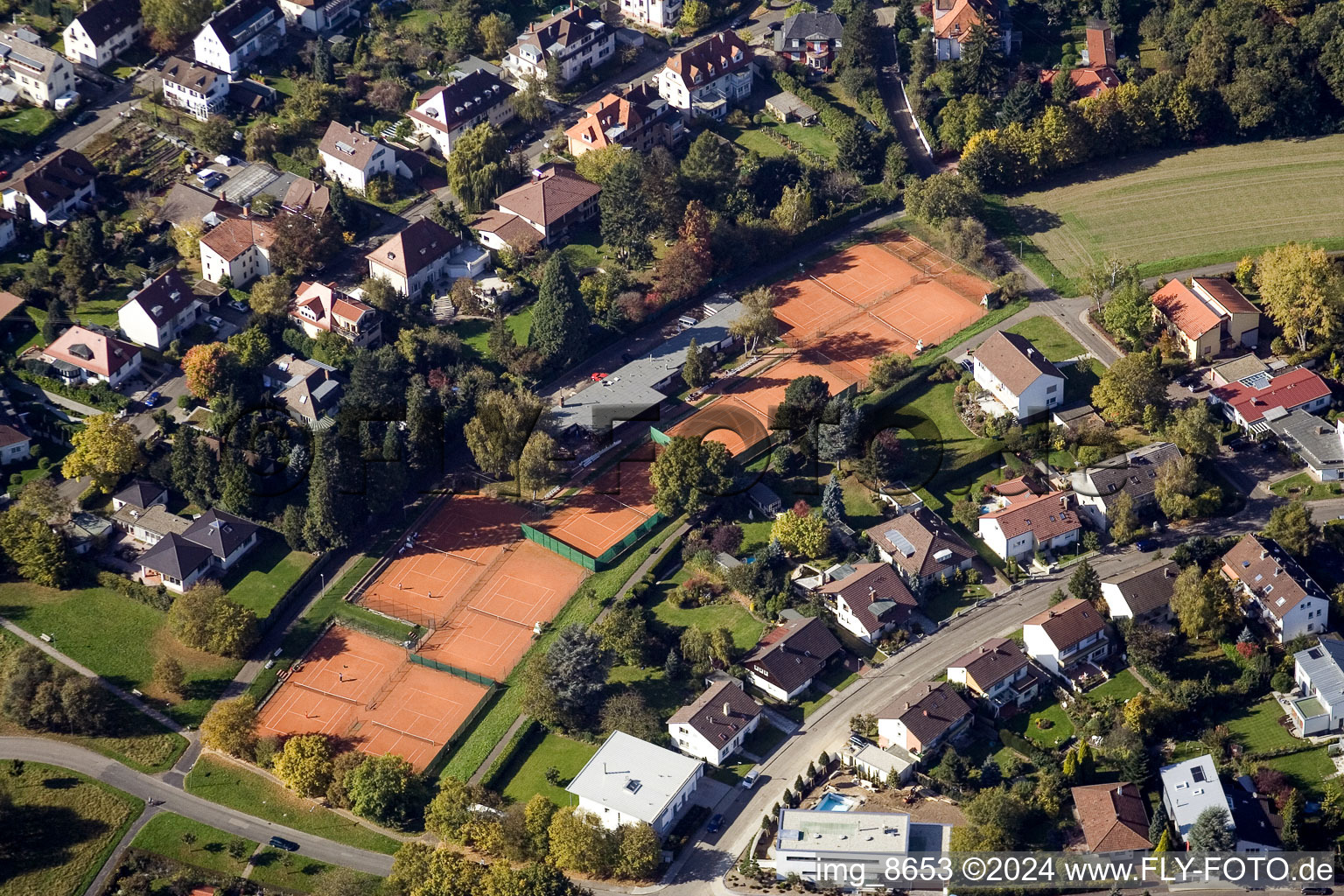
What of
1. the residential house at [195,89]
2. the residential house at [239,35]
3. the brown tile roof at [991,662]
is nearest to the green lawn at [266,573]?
the brown tile roof at [991,662]

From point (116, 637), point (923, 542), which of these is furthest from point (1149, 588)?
point (116, 637)

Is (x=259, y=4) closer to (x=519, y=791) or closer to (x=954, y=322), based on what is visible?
(x=954, y=322)

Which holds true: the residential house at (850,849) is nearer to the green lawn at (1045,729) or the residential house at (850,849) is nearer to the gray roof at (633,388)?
the green lawn at (1045,729)

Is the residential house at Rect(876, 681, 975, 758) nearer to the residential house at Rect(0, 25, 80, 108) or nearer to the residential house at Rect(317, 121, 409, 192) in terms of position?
the residential house at Rect(317, 121, 409, 192)

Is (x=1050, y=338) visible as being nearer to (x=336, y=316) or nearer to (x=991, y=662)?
(x=991, y=662)

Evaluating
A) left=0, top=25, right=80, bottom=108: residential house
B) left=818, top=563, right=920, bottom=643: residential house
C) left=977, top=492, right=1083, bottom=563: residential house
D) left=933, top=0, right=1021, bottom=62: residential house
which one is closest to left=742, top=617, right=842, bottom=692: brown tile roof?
left=818, top=563, right=920, bottom=643: residential house

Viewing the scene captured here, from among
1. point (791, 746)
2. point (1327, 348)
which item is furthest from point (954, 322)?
point (791, 746)
